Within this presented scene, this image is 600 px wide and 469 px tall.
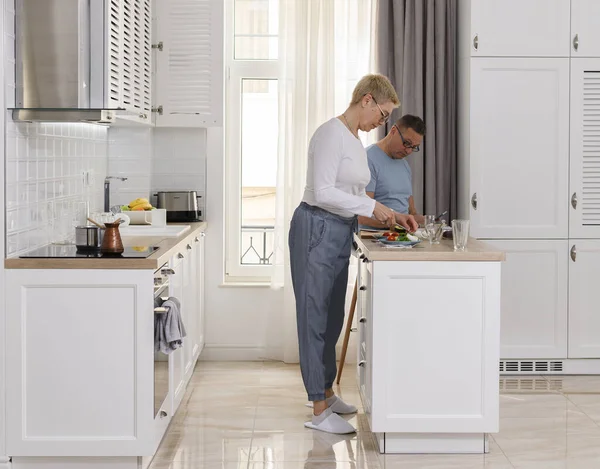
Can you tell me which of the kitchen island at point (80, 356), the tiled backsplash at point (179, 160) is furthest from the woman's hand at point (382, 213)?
the tiled backsplash at point (179, 160)

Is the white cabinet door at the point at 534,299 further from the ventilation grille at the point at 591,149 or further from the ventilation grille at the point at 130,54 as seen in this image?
the ventilation grille at the point at 130,54

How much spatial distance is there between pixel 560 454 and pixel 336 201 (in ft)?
4.82

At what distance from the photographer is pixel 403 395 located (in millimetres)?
3729

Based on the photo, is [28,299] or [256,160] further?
[256,160]

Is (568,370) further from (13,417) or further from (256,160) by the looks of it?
(13,417)

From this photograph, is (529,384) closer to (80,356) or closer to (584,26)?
(584,26)

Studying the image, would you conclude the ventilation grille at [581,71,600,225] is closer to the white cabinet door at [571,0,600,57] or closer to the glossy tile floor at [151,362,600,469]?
the white cabinet door at [571,0,600,57]

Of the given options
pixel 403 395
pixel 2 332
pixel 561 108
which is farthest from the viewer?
pixel 561 108

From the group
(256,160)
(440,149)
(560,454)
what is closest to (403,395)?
(560,454)

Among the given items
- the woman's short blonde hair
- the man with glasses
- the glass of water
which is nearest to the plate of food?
the glass of water

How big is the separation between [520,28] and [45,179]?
9.45 ft

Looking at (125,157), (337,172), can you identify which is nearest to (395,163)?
(337,172)

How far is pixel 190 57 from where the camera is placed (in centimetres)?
533

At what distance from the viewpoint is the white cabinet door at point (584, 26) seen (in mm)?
5168
